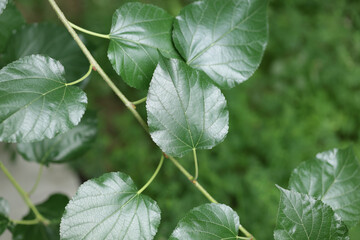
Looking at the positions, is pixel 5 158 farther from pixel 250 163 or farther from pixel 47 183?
pixel 250 163

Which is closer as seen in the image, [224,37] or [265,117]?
[224,37]

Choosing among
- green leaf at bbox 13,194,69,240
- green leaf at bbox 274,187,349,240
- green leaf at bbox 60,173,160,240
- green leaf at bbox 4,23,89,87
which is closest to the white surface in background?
green leaf at bbox 13,194,69,240

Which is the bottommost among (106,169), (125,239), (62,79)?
(106,169)

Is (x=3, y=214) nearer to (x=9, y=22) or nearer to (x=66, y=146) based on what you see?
(x=66, y=146)

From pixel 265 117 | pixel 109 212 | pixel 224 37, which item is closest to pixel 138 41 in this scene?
pixel 224 37

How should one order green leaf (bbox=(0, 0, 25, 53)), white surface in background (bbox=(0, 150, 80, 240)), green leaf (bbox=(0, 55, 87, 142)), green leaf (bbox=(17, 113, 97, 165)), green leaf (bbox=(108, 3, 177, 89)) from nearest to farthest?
green leaf (bbox=(0, 55, 87, 142))
green leaf (bbox=(108, 3, 177, 89))
green leaf (bbox=(0, 0, 25, 53))
green leaf (bbox=(17, 113, 97, 165))
white surface in background (bbox=(0, 150, 80, 240))

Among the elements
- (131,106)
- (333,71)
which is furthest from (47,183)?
(333,71)

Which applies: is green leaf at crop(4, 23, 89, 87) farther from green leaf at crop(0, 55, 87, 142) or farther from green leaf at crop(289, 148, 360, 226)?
green leaf at crop(289, 148, 360, 226)
